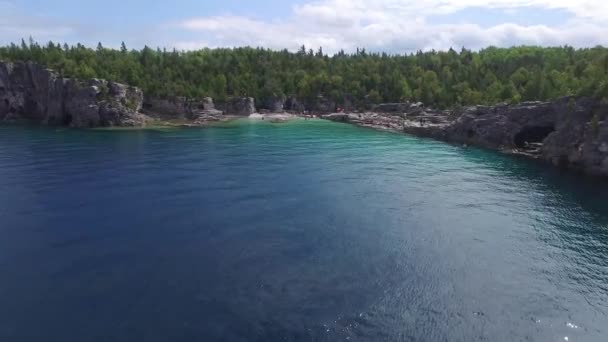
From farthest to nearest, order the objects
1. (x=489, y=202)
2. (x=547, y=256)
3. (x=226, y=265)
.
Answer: (x=489, y=202) < (x=547, y=256) < (x=226, y=265)

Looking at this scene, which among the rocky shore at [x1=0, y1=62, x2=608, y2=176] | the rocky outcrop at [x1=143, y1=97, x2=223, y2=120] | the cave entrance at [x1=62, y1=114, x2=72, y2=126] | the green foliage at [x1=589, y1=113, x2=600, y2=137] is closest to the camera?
the green foliage at [x1=589, y1=113, x2=600, y2=137]

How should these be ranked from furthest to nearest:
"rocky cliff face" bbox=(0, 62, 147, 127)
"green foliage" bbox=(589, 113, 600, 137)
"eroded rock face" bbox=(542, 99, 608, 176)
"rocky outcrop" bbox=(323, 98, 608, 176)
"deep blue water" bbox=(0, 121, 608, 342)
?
"rocky cliff face" bbox=(0, 62, 147, 127) < "rocky outcrop" bbox=(323, 98, 608, 176) < "green foliage" bbox=(589, 113, 600, 137) < "eroded rock face" bbox=(542, 99, 608, 176) < "deep blue water" bbox=(0, 121, 608, 342)

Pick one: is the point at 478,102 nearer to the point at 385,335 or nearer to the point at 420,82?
the point at 420,82

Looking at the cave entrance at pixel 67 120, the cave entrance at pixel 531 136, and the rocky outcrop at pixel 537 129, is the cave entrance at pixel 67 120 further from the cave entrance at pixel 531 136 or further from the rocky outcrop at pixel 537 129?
the cave entrance at pixel 531 136

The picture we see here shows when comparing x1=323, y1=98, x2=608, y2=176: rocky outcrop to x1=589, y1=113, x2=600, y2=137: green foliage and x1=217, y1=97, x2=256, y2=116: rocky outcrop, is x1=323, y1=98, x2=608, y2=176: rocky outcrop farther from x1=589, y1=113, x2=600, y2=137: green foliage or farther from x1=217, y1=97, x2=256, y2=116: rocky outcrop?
x1=217, y1=97, x2=256, y2=116: rocky outcrop

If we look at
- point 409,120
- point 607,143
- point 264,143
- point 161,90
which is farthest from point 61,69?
point 607,143

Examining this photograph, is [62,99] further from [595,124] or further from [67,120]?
[595,124]

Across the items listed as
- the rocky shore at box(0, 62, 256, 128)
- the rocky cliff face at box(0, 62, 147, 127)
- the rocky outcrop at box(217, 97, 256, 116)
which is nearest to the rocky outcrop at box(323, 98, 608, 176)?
the rocky outcrop at box(217, 97, 256, 116)
